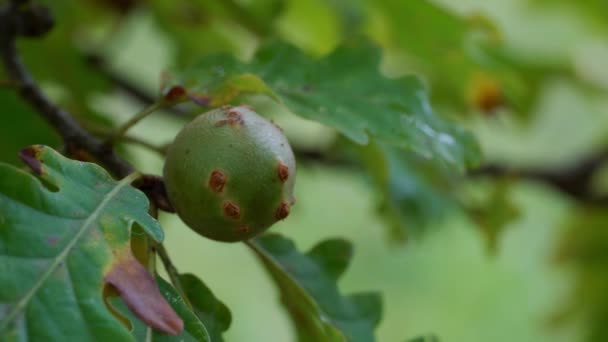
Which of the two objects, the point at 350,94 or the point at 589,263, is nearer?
the point at 350,94

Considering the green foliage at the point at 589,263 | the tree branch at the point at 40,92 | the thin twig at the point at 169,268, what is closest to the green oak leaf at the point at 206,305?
the thin twig at the point at 169,268

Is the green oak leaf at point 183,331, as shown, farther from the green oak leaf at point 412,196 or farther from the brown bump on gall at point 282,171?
the green oak leaf at point 412,196

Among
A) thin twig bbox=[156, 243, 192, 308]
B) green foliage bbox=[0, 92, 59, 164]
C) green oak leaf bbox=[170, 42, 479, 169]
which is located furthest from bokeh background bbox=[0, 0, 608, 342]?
thin twig bbox=[156, 243, 192, 308]

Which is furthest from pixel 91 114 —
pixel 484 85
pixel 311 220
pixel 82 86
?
pixel 311 220

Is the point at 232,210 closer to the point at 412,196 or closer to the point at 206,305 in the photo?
the point at 206,305

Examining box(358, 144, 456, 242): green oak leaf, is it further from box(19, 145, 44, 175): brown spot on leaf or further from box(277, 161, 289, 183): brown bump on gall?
box(19, 145, 44, 175): brown spot on leaf

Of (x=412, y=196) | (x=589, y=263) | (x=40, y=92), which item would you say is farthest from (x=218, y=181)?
(x=589, y=263)

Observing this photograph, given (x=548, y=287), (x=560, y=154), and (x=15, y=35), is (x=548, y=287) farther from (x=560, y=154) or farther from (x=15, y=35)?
(x=15, y=35)
